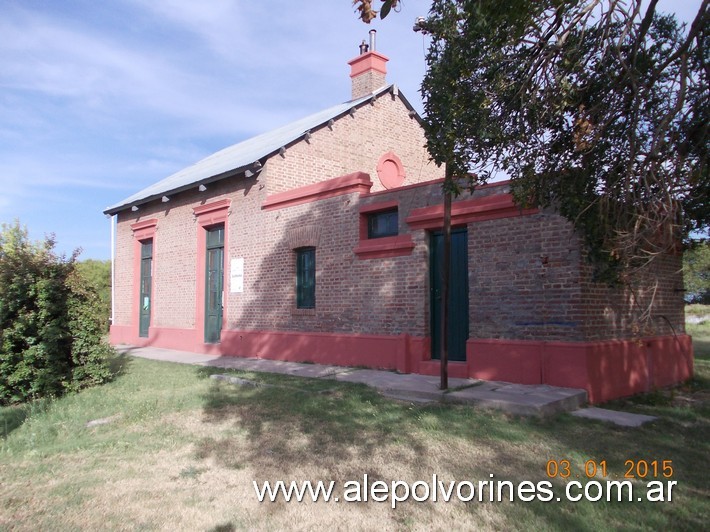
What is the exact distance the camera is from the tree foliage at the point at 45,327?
8539 millimetres

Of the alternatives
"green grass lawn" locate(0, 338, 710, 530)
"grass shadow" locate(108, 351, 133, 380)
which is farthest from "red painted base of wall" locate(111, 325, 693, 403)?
"grass shadow" locate(108, 351, 133, 380)

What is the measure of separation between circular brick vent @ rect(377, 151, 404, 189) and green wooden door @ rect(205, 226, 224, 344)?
4.76 m

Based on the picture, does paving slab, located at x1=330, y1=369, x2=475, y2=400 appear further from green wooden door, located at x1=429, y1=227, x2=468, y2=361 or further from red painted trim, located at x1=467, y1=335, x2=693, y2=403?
green wooden door, located at x1=429, y1=227, x2=468, y2=361

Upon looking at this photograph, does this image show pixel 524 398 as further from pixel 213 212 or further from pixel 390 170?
pixel 390 170

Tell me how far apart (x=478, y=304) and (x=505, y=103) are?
11.2ft

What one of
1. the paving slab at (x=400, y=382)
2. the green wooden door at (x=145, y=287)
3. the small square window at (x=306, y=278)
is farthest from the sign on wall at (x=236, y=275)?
the green wooden door at (x=145, y=287)

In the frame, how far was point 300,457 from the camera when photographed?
210 inches

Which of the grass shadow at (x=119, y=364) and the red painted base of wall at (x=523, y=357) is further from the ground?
the red painted base of wall at (x=523, y=357)

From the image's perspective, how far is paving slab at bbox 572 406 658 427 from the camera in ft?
21.2

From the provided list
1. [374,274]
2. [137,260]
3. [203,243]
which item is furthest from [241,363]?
[137,260]

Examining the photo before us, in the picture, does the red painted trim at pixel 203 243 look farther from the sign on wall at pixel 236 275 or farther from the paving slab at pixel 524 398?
the paving slab at pixel 524 398

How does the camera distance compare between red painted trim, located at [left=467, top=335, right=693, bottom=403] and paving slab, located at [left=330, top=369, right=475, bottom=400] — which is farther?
paving slab, located at [left=330, top=369, right=475, bottom=400]

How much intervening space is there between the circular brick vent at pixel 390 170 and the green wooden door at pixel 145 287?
787cm

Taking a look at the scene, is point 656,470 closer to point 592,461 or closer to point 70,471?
point 592,461
